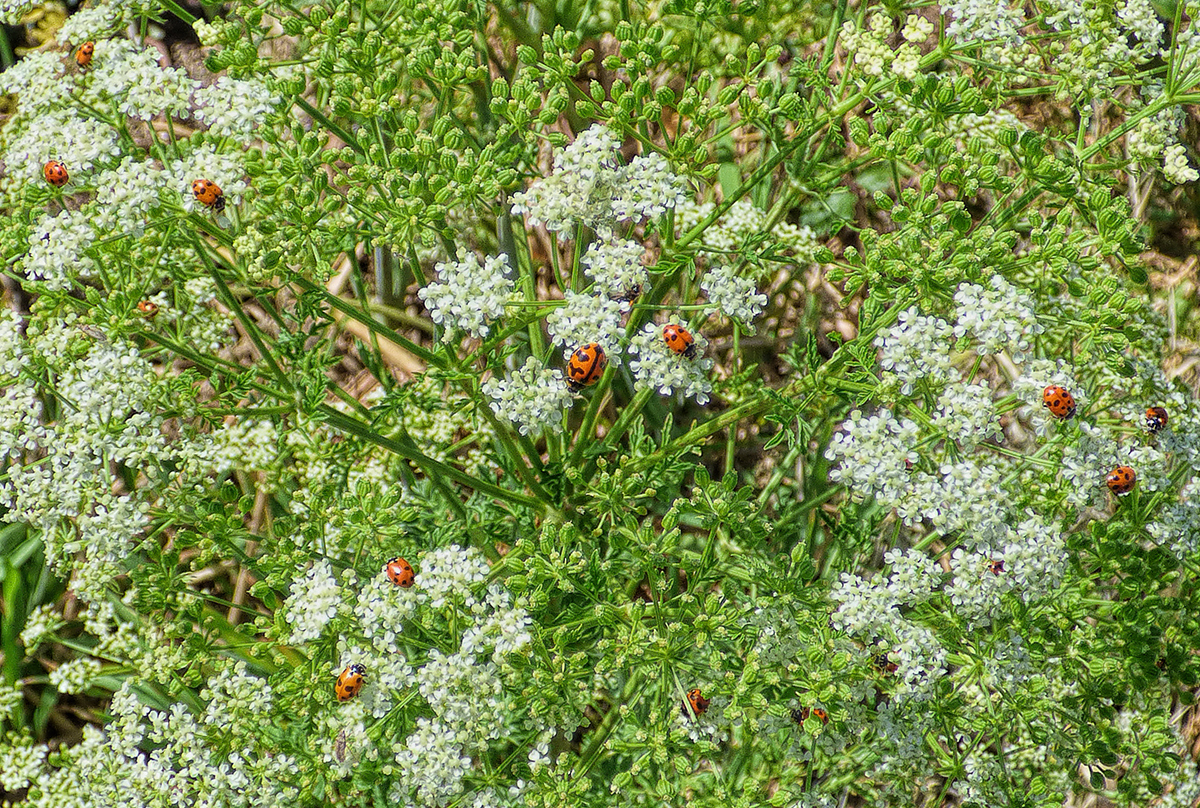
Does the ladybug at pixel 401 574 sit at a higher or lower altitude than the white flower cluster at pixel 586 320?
lower

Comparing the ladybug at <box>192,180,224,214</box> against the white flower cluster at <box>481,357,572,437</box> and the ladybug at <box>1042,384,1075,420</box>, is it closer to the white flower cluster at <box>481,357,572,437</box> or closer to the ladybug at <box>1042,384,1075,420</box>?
the white flower cluster at <box>481,357,572,437</box>

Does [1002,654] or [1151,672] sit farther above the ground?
[1002,654]

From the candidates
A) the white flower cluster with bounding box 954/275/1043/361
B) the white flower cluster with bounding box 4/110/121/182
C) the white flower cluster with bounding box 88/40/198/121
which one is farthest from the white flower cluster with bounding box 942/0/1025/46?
the white flower cluster with bounding box 4/110/121/182

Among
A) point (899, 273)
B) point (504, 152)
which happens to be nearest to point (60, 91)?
point (504, 152)

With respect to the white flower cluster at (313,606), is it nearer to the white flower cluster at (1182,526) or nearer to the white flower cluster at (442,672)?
the white flower cluster at (442,672)

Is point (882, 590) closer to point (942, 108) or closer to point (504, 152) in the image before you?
point (942, 108)

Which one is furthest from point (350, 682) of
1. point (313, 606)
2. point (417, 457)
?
point (417, 457)

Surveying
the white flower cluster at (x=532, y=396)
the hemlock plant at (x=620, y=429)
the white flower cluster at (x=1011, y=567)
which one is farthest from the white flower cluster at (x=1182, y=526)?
the white flower cluster at (x=532, y=396)
